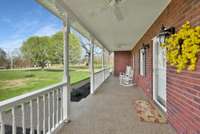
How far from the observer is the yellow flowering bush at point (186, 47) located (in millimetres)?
2082

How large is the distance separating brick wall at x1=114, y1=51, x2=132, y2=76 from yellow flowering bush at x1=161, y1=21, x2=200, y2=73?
13.5m

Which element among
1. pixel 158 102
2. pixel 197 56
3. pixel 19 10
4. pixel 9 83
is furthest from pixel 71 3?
pixel 158 102

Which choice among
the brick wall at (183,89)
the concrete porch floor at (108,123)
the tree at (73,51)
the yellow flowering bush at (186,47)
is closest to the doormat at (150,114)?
the concrete porch floor at (108,123)

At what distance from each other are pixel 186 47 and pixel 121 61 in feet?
46.5

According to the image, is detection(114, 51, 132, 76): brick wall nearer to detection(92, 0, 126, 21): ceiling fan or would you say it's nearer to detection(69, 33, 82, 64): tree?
detection(69, 33, 82, 64): tree

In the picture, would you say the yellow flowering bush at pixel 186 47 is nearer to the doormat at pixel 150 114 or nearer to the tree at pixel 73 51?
the doormat at pixel 150 114

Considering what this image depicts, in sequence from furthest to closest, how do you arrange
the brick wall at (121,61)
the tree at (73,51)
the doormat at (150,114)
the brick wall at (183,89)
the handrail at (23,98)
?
the brick wall at (121,61)
the tree at (73,51)
the doormat at (150,114)
the brick wall at (183,89)
the handrail at (23,98)

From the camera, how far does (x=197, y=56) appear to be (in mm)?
2211

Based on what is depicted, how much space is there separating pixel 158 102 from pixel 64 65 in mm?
2900

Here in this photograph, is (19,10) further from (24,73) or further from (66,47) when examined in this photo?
(66,47)

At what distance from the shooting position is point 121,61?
16.3 m

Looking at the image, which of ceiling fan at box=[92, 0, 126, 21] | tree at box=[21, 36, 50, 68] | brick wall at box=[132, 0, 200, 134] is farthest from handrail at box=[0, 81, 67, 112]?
brick wall at box=[132, 0, 200, 134]

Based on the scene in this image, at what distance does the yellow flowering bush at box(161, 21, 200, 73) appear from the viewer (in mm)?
2082

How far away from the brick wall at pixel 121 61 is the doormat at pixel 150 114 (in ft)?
37.0
